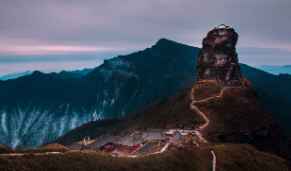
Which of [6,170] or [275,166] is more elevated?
[6,170]

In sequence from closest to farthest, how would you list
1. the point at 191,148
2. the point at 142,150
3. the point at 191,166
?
the point at 191,166 → the point at 191,148 → the point at 142,150

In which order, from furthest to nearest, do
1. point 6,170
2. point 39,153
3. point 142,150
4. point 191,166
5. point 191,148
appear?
point 142,150 < point 191,148 < point 191,166 < point 39,153 < point 6,170

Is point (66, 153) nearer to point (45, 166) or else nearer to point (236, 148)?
point (45, 166)

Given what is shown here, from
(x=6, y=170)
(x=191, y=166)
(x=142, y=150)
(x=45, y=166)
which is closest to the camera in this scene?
(x=6, y=170)

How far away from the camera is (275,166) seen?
186m

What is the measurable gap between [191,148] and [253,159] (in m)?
25.7

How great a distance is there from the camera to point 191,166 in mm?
160500

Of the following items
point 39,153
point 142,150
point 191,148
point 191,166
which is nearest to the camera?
point 39,153

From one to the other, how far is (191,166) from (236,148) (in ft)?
128

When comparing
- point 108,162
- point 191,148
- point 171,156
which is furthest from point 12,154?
point 191,148

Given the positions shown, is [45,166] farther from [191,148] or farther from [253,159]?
[253,159]

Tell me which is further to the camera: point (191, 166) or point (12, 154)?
point (191, 166)

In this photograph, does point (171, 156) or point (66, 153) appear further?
point (171, 156)

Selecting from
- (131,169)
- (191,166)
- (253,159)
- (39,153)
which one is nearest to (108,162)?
(131,169)
